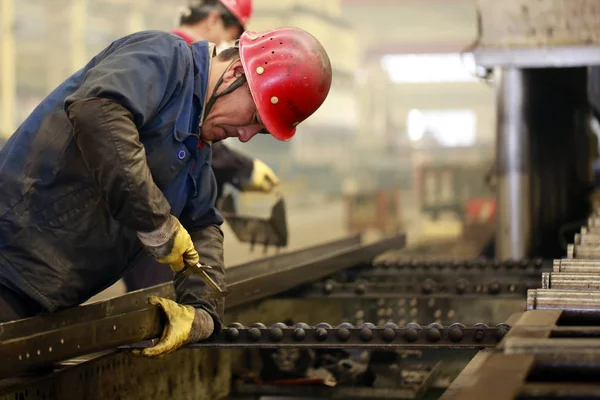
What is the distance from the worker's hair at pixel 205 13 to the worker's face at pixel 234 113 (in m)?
2.19

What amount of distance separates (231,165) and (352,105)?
27597 mm

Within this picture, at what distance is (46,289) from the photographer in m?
3.11

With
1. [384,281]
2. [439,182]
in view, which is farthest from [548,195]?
[439,182]

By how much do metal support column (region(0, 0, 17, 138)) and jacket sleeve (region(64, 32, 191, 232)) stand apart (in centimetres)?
1507

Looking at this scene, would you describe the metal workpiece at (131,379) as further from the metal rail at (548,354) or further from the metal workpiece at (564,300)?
the metal workpiece at (564,300)

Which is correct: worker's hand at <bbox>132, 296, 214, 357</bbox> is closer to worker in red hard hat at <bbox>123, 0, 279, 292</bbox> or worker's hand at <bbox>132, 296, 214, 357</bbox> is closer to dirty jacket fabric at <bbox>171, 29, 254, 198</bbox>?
worker in red hard hat at <bbox>123, 0, 279, 292</bbox>

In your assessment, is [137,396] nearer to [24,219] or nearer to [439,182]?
[24,219]

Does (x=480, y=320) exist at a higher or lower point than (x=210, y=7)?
lower

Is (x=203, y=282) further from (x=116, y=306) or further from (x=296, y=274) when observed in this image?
(x=296, y=274)

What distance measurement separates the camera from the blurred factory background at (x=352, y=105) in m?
17.6

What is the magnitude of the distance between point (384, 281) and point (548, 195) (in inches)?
63.8

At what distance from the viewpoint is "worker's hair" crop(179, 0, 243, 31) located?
543 centimetres

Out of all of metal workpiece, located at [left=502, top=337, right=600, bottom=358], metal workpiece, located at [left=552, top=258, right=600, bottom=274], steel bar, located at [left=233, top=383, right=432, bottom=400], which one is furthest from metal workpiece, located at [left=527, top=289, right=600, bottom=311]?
steel bar, located at [left=233, top=383, right=432, bottom=400]

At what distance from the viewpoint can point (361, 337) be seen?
3311 mm
